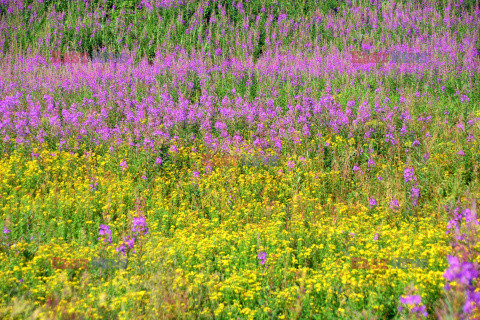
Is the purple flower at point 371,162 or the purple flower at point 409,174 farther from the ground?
the purple flower at point 409,174

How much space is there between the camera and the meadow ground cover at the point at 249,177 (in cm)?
288

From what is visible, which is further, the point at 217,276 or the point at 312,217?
the point at 312,217

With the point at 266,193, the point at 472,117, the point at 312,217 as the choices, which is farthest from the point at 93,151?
the point at 472,117

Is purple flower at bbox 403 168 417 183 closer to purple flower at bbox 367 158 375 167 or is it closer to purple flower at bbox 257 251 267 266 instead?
purple flower at bbox 367 158 375 167

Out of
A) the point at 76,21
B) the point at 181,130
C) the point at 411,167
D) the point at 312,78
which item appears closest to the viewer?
the point at 411,167

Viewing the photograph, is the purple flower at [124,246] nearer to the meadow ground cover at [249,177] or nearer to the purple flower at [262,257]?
the meadow ground cover at [249,177]

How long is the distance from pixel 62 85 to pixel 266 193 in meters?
5.88

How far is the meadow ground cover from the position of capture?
2885 millimetres

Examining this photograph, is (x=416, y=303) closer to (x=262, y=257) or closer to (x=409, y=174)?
(x=262, y=257)

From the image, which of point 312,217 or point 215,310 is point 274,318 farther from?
point 312,217

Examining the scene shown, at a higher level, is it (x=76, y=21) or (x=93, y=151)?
(x=76, y=21)

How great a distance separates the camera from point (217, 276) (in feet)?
10.4

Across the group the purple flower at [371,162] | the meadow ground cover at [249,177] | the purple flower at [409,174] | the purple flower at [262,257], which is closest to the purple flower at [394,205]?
the meadow ground cover at [249,177]

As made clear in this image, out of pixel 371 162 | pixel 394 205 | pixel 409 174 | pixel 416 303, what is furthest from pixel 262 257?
pixel 371 162
